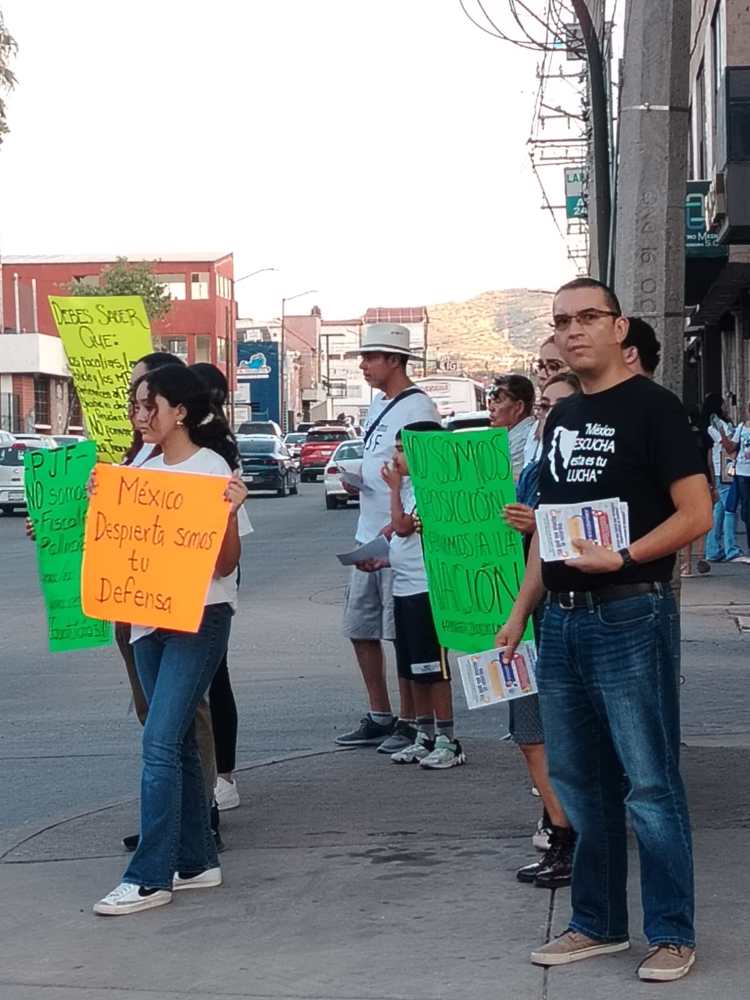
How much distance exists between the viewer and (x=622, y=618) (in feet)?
16.0

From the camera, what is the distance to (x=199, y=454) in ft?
20.2

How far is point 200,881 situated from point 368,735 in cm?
275

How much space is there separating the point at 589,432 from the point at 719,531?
15.4 m

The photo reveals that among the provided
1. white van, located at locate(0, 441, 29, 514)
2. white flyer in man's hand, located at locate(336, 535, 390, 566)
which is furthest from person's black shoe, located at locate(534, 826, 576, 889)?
white van, located at locate(0, 441, 29, 514)

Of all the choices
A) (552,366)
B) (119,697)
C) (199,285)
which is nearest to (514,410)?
(552,366)

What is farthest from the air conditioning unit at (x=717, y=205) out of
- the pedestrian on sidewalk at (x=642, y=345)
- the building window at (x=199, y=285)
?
the building window at (x=199, y=285)

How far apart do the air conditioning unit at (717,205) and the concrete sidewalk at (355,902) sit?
13620mm

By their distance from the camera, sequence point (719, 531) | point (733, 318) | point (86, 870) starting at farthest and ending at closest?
point (733, 318)
point (719, 531)
point (86, 870)

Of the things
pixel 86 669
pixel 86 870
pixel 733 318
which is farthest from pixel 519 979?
pixel 733 318

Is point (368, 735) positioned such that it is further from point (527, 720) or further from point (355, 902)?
point (355, 902)

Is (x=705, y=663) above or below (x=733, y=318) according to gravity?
below

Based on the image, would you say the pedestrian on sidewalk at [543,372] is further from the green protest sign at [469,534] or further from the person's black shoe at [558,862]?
the person's black shoe at [558,862]

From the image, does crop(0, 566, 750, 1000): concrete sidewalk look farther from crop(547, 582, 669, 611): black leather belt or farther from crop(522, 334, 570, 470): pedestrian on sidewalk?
crop(522, 334, 570, 470): pedestrian on sidewalk

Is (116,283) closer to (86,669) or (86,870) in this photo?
(86,669)
